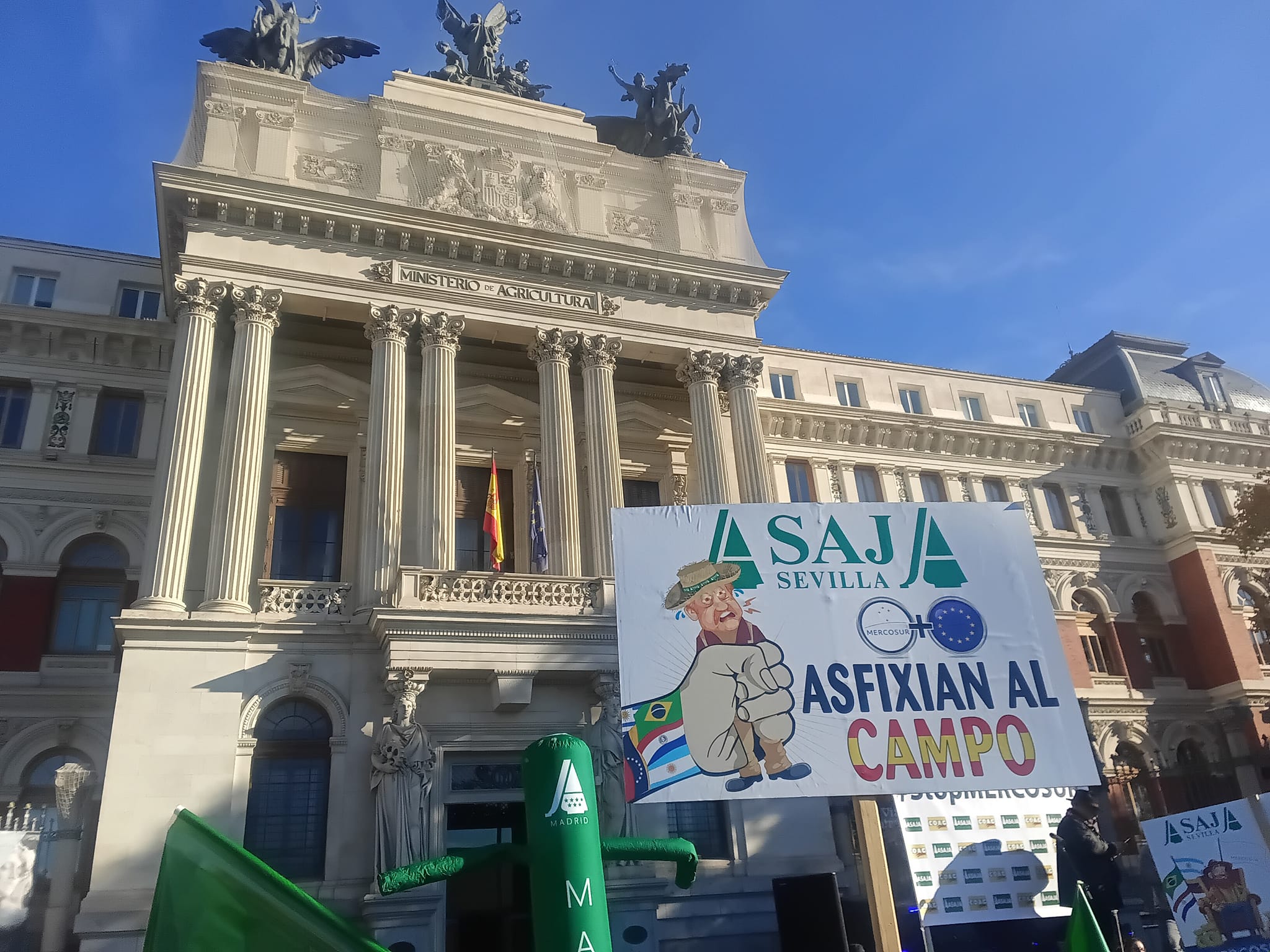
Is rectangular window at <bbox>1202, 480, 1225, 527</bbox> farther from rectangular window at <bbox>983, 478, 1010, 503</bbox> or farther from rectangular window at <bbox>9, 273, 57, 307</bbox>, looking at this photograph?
rectangular window at <bbox>9, 273, 57, 307</bbox>

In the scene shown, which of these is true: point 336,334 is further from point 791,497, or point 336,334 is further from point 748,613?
point 748,613

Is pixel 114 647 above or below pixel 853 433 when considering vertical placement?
below

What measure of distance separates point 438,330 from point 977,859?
55.3 ft

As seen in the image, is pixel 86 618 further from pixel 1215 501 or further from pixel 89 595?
pixel 1215 501

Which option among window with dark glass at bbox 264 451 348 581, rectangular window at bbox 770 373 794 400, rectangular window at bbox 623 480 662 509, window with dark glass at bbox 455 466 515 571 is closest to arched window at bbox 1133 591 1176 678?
rectangular window at bbox 770 373 794 400

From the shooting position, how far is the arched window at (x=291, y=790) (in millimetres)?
18203

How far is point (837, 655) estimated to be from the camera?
8719mm

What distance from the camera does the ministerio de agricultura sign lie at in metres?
23.7

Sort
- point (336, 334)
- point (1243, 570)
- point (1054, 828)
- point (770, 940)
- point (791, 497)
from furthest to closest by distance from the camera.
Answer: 1. point (1243, 570)
2. point (791, 497)
3. point (336, 334)
4. point (770, 940)
5. point (1054, 828)

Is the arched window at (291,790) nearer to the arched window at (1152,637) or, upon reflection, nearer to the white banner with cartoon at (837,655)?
the white banner with cartoon at (837,655)

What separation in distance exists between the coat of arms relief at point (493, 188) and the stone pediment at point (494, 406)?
14.6 feet

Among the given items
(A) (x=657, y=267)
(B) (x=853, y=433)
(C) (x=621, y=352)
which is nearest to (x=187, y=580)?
(C) (x=621, y=352)

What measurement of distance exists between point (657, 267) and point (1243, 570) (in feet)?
83.2

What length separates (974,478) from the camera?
116 feet
